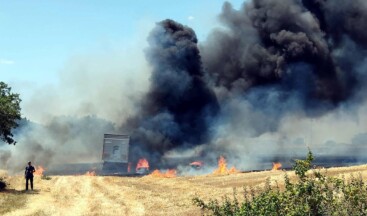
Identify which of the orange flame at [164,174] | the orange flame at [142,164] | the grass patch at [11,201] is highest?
the orange flame at [142,164]

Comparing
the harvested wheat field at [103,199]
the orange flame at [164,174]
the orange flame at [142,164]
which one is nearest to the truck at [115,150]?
the orange flame at [164,174]

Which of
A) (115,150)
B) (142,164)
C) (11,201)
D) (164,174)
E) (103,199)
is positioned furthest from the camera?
(142,164)

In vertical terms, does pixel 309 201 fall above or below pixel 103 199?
above

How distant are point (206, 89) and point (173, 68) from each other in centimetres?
741

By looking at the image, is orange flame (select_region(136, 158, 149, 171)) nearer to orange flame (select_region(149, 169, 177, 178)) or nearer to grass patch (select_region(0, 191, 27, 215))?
orange flame (select_region(149, 169, 177, 178))

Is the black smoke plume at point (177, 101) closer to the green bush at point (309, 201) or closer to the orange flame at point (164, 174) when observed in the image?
the orange flame at point (164, 174)

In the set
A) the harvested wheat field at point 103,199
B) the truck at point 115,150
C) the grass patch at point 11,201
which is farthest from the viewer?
the truck at point 115,150

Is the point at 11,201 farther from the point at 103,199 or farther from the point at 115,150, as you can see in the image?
the point at 115,150

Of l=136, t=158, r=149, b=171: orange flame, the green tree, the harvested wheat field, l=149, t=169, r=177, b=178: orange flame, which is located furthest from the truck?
the green tree

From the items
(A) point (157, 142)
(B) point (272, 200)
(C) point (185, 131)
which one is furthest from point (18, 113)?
(C) point (185, 131)

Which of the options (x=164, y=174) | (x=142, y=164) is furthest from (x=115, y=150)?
(x=142, y=164)

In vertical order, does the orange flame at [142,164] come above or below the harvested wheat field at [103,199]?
above

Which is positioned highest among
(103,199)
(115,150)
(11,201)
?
(115,150)

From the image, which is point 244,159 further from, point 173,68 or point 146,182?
point 146,182
